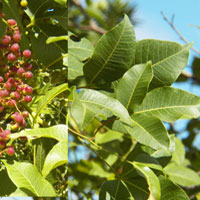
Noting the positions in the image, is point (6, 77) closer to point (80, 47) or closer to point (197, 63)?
point (80, 47)

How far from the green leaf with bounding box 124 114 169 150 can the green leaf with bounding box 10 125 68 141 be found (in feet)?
0.30

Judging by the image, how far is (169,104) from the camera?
39 cm

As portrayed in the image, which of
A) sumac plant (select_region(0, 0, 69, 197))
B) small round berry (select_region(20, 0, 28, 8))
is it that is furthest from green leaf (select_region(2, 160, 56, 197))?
small round berry (select_region(20, 0, 28, 8))

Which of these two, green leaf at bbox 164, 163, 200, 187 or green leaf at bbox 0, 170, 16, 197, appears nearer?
green leaf at bbox 0, 170, 16, 197

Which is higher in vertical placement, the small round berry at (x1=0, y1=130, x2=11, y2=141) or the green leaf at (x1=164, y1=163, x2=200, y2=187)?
the small round berry at (x1=0, y1=130, x2=11, y2=141)

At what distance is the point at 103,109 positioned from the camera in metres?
0.37

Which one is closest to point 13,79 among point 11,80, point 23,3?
point 11,80

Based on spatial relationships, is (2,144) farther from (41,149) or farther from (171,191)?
(171,191)

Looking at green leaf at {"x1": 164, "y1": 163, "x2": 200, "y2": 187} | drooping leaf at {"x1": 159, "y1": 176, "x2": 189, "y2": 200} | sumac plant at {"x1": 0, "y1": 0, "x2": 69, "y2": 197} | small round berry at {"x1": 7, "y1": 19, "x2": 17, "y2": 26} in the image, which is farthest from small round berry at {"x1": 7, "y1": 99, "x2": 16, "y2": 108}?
green leaf at {"x1": 164, "y1": 163, "x2": 200, "y2": 187}

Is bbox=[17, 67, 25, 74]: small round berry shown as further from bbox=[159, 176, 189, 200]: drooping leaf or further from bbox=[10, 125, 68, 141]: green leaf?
bbox=[159, 176, 189, 200]: drooping leaf

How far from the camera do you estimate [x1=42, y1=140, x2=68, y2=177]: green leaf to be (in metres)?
0.38

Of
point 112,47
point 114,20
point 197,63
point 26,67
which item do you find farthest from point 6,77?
point 197,63

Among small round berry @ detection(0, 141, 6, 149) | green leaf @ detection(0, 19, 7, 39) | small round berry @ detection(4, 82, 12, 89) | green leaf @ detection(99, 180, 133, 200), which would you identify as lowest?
green leaf @ detection(99, 180, 133, 200)

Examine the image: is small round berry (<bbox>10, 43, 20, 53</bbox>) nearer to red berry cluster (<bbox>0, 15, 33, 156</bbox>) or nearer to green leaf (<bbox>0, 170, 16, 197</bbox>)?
red berry cluster (<bbox>0, 15, 33, 156</bbox>)
